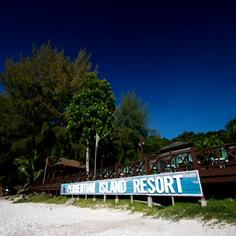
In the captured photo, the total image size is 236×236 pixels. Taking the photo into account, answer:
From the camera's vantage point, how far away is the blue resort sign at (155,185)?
286 inches

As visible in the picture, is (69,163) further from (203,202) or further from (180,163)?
(203,202)

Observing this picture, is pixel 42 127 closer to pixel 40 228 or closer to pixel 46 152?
pixel 46 152

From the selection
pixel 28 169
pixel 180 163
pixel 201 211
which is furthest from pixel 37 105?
pixel 201 211

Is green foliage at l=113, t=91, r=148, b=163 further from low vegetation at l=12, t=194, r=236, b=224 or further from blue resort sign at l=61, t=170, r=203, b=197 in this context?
low vegetation at l=12, t=194, r=236, b=224

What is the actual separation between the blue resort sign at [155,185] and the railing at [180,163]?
49cm

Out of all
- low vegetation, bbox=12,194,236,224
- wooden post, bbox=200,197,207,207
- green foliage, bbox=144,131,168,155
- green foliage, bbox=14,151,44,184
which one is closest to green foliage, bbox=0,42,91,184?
green foliage, bbox=14,151,44,184

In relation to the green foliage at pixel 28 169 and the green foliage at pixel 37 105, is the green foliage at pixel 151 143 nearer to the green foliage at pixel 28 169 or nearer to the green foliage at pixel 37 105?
the green foliage at pixel 37 105

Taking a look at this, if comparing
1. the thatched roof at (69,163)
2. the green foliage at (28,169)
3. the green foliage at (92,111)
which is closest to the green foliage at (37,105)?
the green foliage at (28,169)

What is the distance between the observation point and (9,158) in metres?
28.8

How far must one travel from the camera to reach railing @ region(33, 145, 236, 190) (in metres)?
7.51

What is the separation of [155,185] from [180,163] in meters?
1.60

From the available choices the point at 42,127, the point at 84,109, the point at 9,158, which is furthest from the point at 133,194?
the point at 9,158

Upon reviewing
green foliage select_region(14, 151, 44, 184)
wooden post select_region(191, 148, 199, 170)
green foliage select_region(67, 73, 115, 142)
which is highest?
green foliage select_region(67, 73, 115, 142)

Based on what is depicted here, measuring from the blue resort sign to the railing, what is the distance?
487 millimetres
